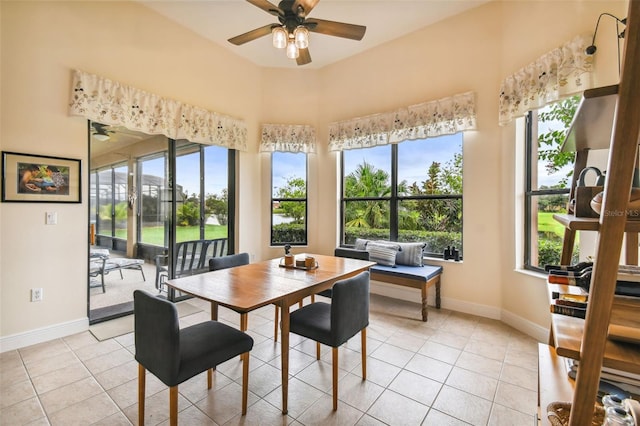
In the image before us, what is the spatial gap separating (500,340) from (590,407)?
2.46m

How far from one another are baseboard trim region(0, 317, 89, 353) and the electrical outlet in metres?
0.28

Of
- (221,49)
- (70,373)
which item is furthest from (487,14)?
(70,373)

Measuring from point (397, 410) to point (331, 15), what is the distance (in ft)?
13.3

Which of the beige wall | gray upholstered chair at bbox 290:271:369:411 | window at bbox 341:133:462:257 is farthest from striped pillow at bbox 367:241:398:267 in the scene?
gray upholstered chair at bbox 290:271:369:411

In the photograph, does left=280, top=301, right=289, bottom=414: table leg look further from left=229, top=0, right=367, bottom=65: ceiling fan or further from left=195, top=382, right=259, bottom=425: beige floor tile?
left=229, top=0, right=367, bottom=65: ceiling fan

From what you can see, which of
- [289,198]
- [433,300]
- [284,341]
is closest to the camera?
[284,341]

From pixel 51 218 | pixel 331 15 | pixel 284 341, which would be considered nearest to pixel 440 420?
pixel 284 341

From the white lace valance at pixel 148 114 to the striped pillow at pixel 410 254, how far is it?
2.83 metres

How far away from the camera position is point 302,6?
2.19 meters

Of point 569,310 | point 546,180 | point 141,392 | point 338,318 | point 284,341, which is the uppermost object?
point 546,180

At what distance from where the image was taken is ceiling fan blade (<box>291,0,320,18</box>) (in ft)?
7.02

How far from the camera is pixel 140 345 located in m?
1.54

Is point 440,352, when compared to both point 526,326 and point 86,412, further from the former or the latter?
point 86,412

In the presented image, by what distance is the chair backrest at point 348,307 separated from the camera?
70.4 inches
